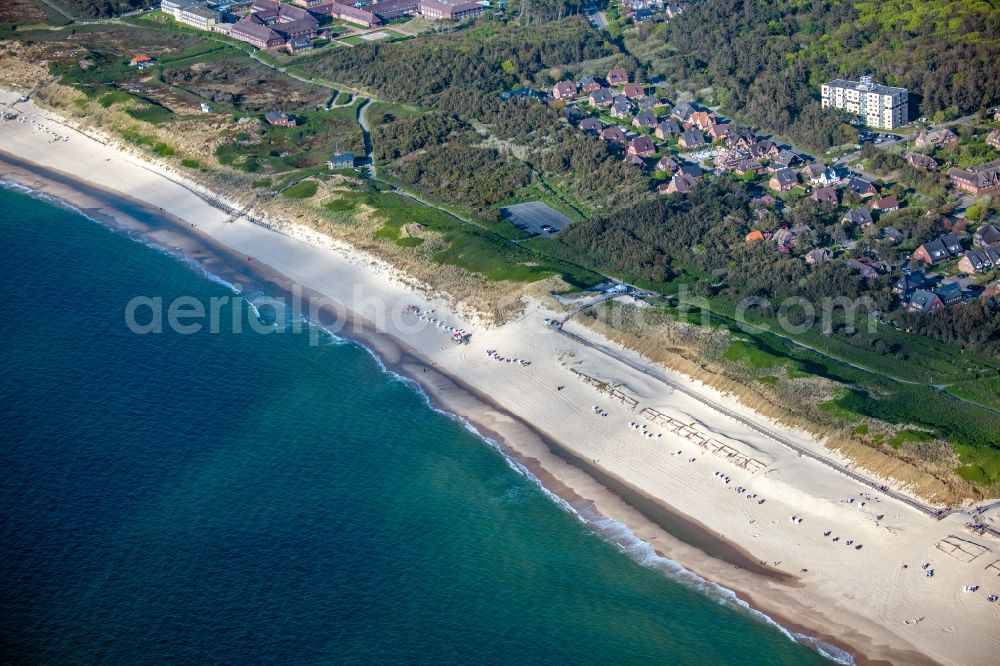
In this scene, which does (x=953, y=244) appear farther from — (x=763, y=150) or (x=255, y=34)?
(x=255, y=34)

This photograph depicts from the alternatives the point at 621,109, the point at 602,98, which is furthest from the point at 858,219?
the point at 602,98

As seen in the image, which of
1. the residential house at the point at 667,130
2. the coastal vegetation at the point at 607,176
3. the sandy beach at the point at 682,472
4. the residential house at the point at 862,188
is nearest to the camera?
the sandy beach at the point at 682,472

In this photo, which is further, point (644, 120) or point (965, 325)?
point (644, 120)

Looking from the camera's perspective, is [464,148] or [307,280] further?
[464,148]

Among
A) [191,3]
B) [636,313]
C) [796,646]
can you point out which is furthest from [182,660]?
[191,3]

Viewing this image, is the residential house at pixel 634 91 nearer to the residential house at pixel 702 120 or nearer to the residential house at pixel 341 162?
the residential house at pixel 702 120

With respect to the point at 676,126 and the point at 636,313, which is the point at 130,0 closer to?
the point at 676,126

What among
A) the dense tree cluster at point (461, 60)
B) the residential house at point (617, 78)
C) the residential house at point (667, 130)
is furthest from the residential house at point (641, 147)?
the dense tree cluster at point (461, 60)
